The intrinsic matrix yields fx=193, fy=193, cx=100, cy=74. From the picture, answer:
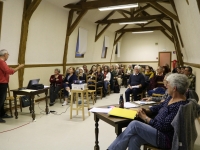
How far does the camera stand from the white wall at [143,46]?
11.9 metres

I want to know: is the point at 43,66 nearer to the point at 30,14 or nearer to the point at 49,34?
the point at 49,34

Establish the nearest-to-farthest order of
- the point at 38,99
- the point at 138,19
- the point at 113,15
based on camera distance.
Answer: the point at 38,99
the point at 138,19
the point at 113,15

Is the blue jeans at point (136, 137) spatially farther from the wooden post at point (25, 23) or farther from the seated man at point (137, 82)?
the wooden post at point (25, 23)

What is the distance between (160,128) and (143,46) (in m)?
11.2

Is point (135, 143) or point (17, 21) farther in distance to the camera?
point (17, 21)

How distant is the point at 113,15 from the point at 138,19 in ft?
5.28

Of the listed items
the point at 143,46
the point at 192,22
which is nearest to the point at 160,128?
the point at 192,22

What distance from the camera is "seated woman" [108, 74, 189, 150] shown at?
5.65 ft

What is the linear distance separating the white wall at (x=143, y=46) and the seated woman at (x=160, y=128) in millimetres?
10616

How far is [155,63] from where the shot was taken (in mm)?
12219

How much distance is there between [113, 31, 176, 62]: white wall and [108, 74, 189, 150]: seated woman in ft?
34.8

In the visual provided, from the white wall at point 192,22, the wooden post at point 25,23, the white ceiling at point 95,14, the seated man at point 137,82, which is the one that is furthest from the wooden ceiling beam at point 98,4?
the seated man at point 137,82

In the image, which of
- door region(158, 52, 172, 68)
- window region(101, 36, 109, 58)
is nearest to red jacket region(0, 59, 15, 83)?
window region(101, 36, 109, 58)

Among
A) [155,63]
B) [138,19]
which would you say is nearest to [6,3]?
[138,19]
